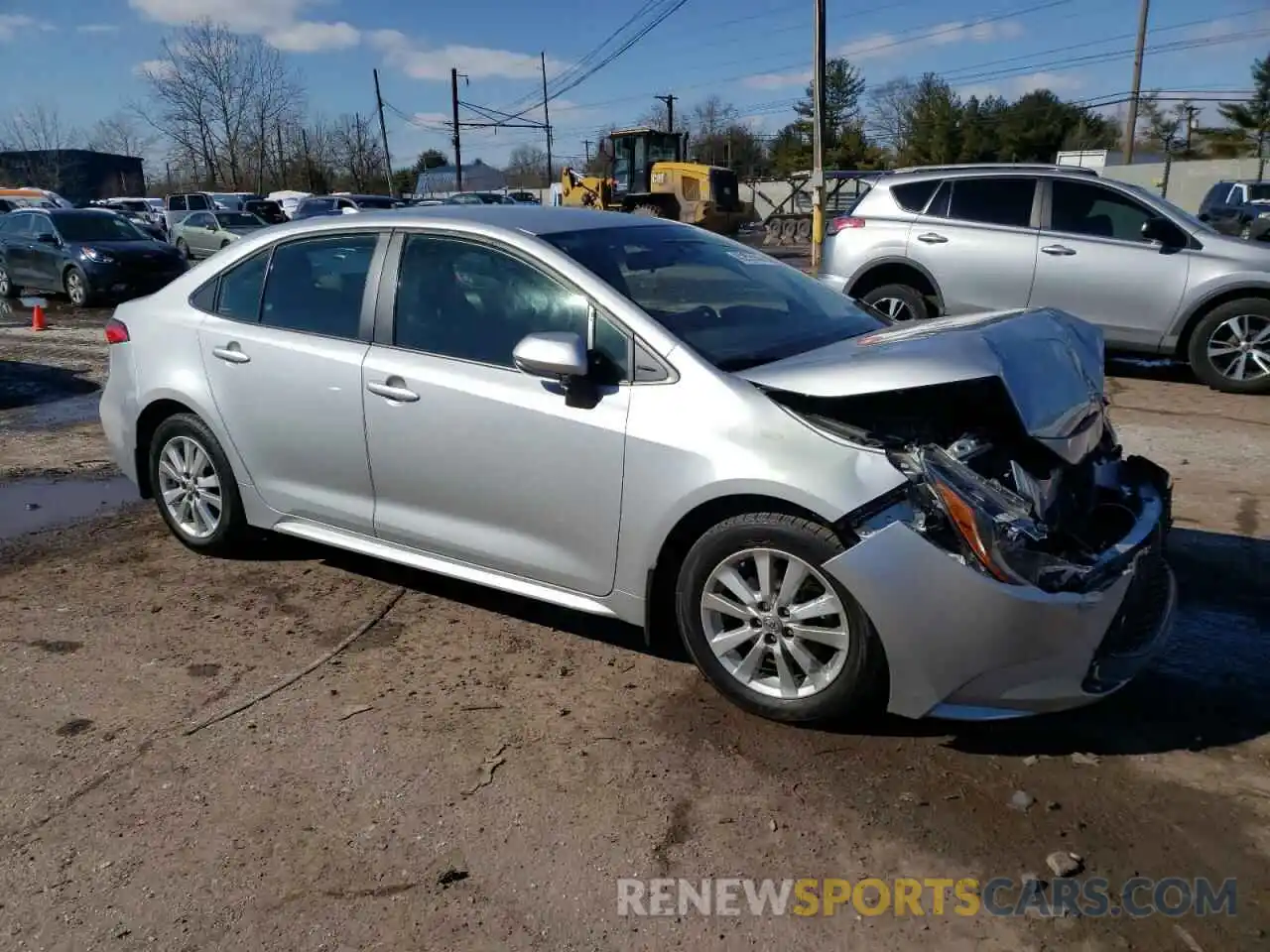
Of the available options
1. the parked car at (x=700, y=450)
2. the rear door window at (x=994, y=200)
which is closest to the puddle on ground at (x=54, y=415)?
the parked car at (x=700, y=450)

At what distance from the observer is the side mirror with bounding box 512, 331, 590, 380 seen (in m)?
3.42

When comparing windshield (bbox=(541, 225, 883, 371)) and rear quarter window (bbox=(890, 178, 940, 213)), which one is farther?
rear quarter window (bbox=(890, 178, 940, 213))

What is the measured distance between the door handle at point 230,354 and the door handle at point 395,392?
2.86ft

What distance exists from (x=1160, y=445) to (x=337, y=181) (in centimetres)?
7444

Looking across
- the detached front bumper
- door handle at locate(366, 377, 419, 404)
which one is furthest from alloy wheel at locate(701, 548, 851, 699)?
door handle at locate(366, 377, 419, 404)

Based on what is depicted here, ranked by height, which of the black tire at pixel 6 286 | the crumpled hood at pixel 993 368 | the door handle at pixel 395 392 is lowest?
the black tire at pixel 6 286

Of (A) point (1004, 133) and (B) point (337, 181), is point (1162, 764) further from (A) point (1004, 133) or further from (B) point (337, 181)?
(B) point (337, 181)

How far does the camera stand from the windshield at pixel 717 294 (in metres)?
3.68

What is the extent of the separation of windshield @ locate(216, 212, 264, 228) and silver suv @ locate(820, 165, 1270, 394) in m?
19.2

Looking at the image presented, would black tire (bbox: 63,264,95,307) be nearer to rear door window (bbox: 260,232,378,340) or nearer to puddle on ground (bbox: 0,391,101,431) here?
puddle on ground (bbox: 0,391,101,431)

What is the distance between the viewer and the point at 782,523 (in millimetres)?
3135

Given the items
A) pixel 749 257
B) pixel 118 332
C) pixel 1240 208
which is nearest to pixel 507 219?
pixel 749 257

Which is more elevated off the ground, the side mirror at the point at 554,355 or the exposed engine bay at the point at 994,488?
the side mirror at the point at 554,355

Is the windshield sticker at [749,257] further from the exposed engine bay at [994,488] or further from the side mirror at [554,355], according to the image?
the exposed engine bay at [994,488]
